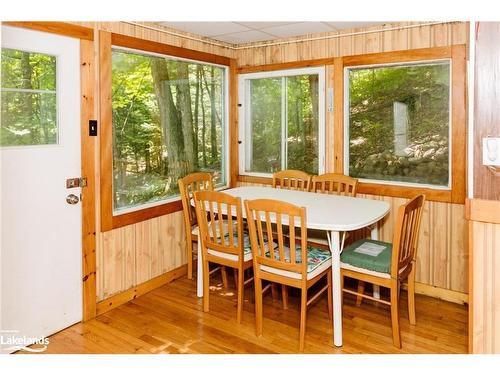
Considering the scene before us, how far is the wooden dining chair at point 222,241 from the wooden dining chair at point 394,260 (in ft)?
2.31

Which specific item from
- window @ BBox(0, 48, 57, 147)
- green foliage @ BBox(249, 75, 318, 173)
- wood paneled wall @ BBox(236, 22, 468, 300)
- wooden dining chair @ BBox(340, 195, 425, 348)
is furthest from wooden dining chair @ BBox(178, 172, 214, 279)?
wood paneled wall @ BBox(236, 22, 468, 300)

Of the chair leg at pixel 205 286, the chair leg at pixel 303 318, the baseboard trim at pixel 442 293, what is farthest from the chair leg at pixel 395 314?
the chair leg at pixel 205 286

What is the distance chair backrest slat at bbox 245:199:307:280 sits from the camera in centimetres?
254

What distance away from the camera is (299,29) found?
3.76m

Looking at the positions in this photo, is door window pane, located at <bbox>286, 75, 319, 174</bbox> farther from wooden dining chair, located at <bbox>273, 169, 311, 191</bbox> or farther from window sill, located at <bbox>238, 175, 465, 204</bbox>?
window sill, located at <bbox>238, 175, 465, 204</bbox>

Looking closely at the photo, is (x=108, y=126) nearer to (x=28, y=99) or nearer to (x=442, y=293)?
(x=28, y=99)

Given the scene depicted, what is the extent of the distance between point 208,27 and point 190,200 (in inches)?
60.0

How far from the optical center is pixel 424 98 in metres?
3.50

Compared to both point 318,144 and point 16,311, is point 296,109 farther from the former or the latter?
point 16,311

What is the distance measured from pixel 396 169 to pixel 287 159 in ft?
3.66

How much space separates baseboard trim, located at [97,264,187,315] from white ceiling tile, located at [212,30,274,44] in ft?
7.32

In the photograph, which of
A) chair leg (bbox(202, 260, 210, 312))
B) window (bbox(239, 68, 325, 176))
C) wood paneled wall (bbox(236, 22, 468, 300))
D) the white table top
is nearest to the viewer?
the white table top

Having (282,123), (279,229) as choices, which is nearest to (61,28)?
(279,229)
